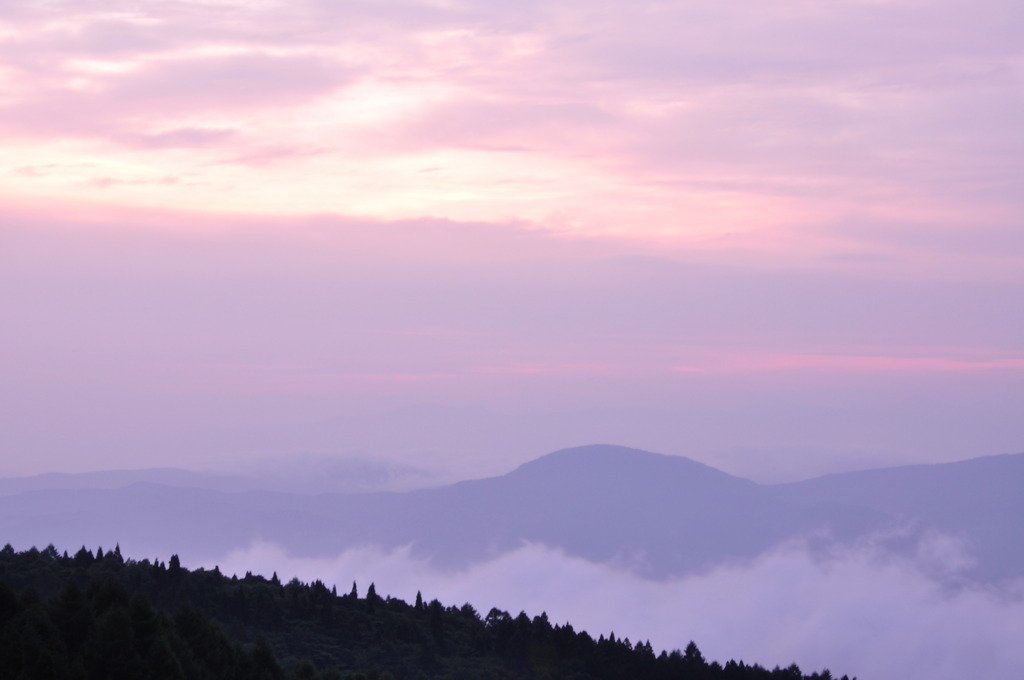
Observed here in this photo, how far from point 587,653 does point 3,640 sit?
42.0 meters

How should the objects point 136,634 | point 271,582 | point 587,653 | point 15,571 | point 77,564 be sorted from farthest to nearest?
1. point 271,582
2. point 587,653
3. point 77,564
4. point 15,571
5. point 136,634

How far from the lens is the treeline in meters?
40.4

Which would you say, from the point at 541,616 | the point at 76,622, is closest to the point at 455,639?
the point at 541,616

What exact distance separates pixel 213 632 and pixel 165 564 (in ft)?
87.0

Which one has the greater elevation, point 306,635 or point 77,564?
point 77,564

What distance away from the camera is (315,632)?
65812 mm

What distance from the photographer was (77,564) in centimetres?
6619

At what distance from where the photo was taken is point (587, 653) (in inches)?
2785

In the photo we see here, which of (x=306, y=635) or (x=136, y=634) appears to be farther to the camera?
(x=306, y=635)

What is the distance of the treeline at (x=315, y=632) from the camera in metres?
40.4

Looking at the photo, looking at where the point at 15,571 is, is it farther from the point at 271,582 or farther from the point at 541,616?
the point at 541,616

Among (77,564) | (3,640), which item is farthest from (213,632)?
(77,564)

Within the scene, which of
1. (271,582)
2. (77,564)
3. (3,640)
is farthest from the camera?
(271,582)

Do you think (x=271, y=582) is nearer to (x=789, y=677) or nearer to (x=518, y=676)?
(x=518, y=676)
